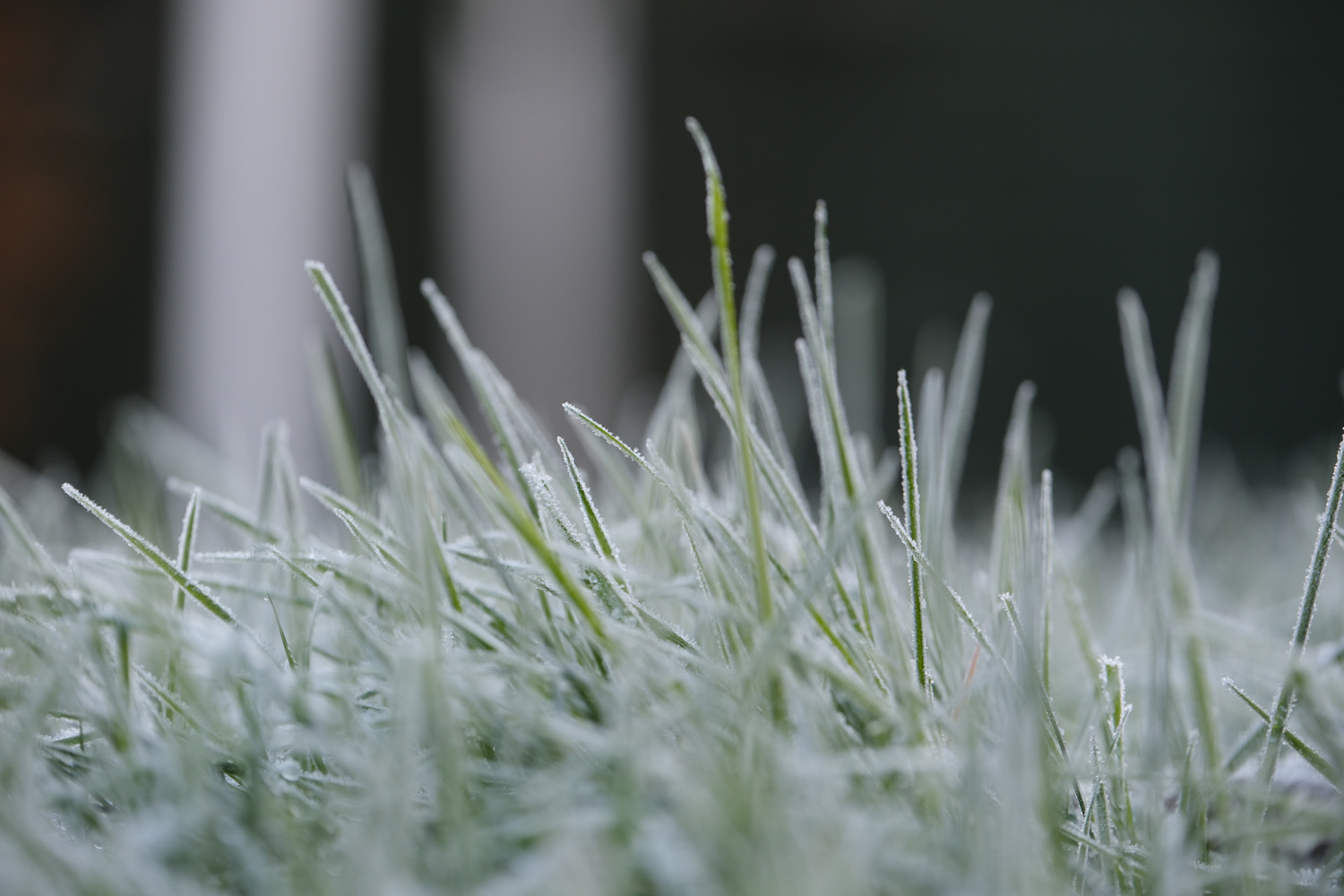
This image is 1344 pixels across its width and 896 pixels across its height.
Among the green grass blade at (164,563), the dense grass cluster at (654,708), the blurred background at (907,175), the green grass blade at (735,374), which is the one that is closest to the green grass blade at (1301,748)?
the dense grass cluster at (654,708)

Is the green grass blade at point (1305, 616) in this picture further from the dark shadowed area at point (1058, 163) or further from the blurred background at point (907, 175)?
the dark shadowed area at point (1058, 163)

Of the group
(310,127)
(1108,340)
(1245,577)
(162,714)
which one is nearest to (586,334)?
(310,127)

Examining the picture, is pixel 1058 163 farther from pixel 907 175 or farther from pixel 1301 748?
pixel 1301 748

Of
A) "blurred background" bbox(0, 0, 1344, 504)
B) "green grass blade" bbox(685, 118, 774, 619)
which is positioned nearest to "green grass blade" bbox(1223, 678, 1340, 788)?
"green grass blade" bbox(685, 118, 774, 619)

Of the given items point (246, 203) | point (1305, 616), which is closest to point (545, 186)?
point (246, 203)

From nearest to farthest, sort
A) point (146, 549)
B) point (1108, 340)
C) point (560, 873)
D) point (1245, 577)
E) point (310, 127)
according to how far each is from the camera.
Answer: point (560, 873) < point (146, 549) < point (1245, 577) < point (310, 127) < point (1108, 340)

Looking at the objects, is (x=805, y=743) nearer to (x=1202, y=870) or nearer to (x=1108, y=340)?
(x=1202, y=870)
